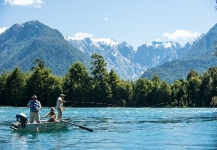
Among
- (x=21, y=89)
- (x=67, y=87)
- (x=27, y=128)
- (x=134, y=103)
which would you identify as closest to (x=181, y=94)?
(x=134, y=103)

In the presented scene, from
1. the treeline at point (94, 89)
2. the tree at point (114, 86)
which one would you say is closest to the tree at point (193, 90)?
the treeline at point (94, 89)

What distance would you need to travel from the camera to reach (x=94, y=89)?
133625mm

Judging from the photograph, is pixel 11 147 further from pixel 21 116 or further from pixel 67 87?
pixel 67 87

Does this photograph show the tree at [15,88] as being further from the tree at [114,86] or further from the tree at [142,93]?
the tree at [142,93]

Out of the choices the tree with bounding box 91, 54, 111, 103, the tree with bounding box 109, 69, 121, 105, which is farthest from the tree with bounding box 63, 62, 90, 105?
the tree with bounding box 109, 69, 121, 105

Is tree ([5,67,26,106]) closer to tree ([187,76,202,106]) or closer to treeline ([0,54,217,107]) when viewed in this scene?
treeline ([0,54,217,107])

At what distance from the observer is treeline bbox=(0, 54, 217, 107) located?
433 ft

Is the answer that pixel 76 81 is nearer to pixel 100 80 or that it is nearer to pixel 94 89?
pixel 94 89

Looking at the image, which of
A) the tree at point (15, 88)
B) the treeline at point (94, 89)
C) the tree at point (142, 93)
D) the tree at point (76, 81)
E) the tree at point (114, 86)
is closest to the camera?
the treeline at point (94, 89)

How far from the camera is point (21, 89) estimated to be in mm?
132750

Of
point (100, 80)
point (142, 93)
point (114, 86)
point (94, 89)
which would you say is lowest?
point (142, 93)

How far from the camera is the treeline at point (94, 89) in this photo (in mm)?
132000

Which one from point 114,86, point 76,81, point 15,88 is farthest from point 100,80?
point 15,88

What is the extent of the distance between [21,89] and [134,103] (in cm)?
3972
